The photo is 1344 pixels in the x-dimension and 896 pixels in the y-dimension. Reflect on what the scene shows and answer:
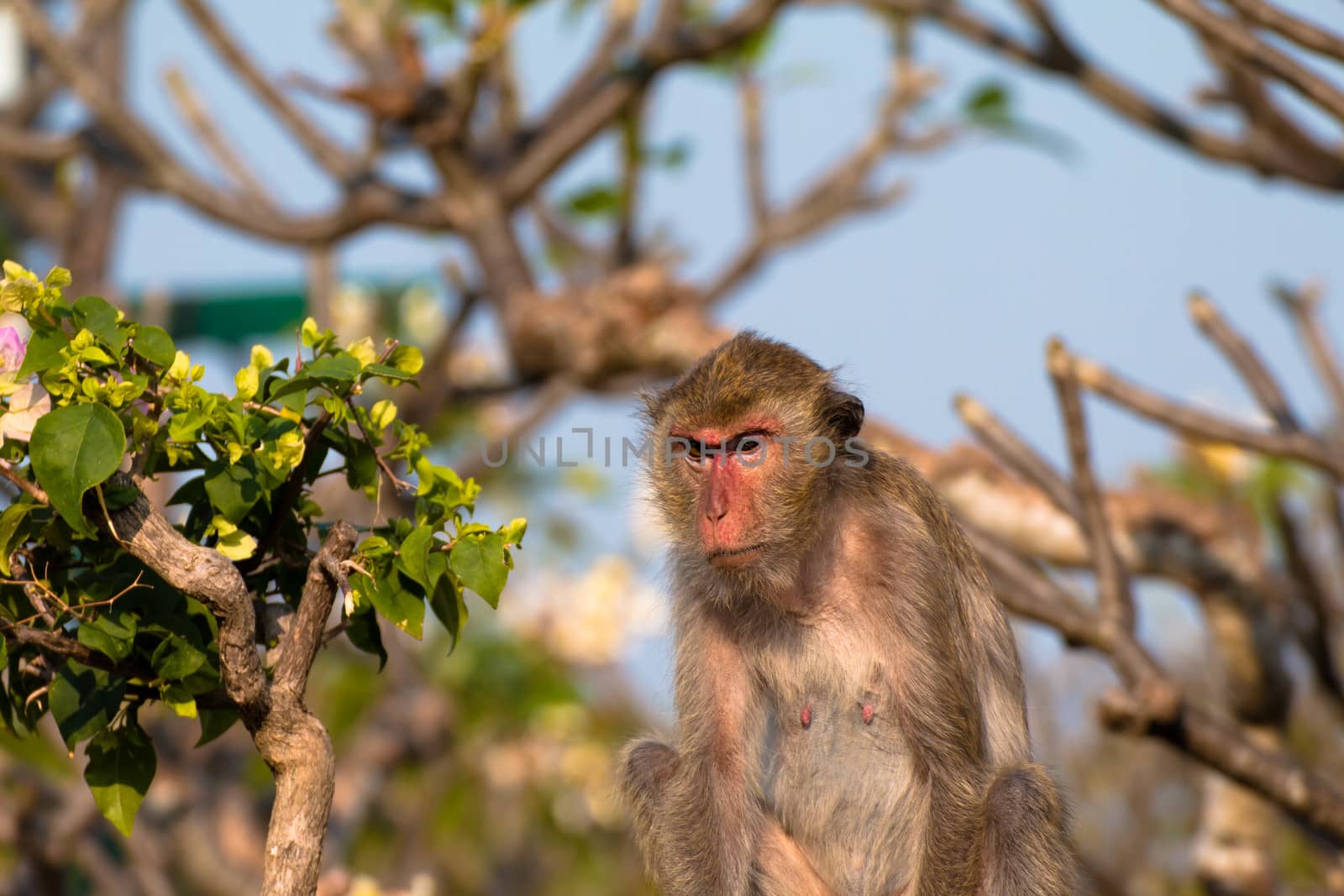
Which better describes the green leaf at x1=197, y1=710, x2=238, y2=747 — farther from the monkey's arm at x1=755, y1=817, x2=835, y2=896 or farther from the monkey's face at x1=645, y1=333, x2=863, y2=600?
the monkey's arm at x1=755, y1=817, x2=835, y2=896

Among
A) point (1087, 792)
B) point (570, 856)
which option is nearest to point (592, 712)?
point (570, 856)

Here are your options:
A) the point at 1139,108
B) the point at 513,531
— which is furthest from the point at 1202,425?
the point at 513,531

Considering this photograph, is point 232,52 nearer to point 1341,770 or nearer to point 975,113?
point 975,113

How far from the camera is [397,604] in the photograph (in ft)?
8.06

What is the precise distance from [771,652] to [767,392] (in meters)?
0.75

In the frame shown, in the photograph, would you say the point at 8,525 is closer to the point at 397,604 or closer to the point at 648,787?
the point at 397,604

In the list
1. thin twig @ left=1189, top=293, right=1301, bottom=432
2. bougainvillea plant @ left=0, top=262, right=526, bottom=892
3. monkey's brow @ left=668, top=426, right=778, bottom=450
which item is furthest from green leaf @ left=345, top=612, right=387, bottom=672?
thin twig @ left=1189, top=293, right=1301, bottom=432

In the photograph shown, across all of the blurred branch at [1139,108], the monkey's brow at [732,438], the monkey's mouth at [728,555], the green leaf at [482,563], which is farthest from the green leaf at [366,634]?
the blurred branch at [1139,108]

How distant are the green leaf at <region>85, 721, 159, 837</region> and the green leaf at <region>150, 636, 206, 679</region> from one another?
231 mm

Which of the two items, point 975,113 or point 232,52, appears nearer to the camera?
point 232,52

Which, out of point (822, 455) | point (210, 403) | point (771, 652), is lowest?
point (771, 652)

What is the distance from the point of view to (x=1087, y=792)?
12.0 m

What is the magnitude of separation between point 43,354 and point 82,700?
26.1 inches

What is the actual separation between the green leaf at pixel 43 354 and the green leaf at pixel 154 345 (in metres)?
0.12
